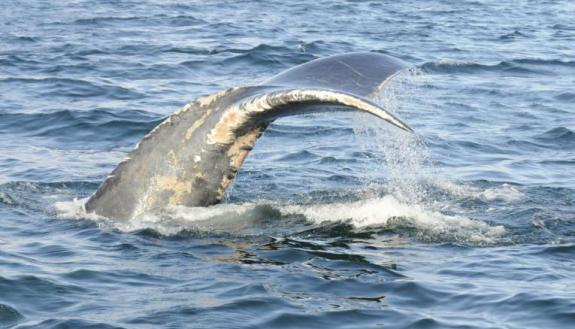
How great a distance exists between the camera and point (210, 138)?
9.20 m

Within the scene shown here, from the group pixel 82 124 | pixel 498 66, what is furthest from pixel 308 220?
pixel 498 66

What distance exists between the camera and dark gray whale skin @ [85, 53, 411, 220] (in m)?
9.02

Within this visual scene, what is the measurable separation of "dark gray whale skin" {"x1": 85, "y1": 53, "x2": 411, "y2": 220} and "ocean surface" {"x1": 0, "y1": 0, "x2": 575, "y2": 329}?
0.64 ft

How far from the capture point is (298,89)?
8633mm

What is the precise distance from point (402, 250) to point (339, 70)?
145cm

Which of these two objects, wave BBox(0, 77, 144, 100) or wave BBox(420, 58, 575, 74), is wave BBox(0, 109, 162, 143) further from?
wave BBox(420, 58, 575, 74)

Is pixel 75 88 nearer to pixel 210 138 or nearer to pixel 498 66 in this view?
pixel 498 66

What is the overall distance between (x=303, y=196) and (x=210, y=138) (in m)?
2.56

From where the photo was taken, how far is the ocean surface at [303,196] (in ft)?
26.9

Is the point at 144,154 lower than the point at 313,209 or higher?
higher

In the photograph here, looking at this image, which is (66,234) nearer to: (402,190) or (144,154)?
(144,154)

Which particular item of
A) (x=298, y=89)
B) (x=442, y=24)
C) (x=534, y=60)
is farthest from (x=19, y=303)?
(x=442, y=24)

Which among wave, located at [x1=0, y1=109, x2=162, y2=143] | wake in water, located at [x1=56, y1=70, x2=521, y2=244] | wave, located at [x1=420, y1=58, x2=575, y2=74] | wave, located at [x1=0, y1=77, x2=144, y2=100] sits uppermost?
wake in water, located at [x1=56, y1=70, x2=521, y2=244]

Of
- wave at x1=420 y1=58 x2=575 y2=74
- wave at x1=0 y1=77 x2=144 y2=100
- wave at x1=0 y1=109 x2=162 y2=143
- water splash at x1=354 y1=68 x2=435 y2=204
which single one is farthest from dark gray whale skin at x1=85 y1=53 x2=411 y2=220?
wave at x1=420 y1=58 x2=575 y2=74
